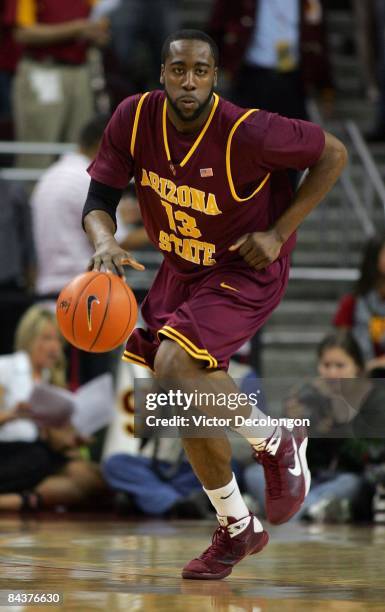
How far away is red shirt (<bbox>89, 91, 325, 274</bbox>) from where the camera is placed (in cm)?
587

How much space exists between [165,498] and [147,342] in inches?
133

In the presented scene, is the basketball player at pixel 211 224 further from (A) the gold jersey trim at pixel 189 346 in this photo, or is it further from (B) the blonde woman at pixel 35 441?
(B) the blonde woman at pixel 35 441

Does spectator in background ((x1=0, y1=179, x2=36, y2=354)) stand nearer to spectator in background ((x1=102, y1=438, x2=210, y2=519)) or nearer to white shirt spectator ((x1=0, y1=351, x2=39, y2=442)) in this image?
white shirt spectator ((x1=0, y1=351, x2=39, y2=442))

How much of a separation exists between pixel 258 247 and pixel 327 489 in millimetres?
3436

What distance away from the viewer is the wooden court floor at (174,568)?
5020 millimetres

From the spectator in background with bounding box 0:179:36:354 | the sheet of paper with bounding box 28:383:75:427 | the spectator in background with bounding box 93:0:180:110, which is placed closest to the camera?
the sheet of paper with bounding box 28:383:75:427

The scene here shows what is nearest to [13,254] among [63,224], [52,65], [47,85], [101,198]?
[63,224]

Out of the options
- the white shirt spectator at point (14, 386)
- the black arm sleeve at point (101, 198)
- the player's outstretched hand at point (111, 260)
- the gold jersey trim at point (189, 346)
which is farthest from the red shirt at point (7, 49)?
the gold jersey trim at point (189, 346)

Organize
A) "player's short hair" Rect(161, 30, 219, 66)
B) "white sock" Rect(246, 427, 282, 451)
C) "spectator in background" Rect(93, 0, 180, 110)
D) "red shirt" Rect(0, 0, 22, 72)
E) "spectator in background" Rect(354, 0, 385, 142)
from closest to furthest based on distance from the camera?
"player's short hair" Rect(161, 30, 219, 66), "white sock" Rect(246, 427, 282, 451), "red shirt" Rect(0, 0, 22, 72), "spectator in background" Rect(93, 0, 180, 110), "spectator in background" Rect(354, 0, 385, 142)

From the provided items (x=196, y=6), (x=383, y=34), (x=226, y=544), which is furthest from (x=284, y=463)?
(x=196, y=6)

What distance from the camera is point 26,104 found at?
11.4 meters

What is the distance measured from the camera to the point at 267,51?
38.9 feet

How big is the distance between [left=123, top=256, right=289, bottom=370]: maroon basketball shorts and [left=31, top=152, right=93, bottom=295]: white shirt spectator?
11.5 feet

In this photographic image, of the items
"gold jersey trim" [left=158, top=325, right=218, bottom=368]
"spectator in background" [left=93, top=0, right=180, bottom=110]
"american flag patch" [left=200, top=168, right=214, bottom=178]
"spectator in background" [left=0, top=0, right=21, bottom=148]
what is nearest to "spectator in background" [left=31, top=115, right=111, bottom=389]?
"spectator in background" [left=0, top=0, right=21, bottom=148]
